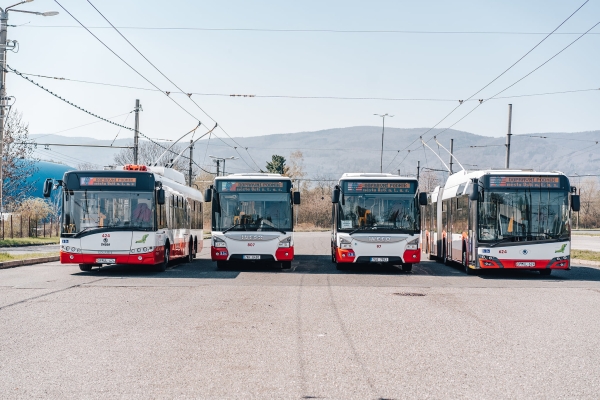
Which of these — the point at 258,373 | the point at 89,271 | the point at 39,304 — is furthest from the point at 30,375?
the point at 89,271

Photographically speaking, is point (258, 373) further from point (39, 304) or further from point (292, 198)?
point (292, 198)

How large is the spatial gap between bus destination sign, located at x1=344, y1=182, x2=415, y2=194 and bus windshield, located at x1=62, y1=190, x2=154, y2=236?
20.0 ft

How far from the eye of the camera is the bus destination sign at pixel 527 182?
21.5 m

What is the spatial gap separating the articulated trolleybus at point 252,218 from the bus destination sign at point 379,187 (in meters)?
1.66

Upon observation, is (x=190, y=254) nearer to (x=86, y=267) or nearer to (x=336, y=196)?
(x=86, y=267)

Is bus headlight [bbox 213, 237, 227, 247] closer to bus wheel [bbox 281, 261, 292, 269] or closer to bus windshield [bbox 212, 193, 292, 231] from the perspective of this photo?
bus windshield [bbox 212, 193, 292, 231]

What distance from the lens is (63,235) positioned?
802 inches

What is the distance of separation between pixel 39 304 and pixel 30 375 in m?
6.05

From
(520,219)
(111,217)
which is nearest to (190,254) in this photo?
(111,217)

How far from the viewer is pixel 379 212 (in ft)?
74.4

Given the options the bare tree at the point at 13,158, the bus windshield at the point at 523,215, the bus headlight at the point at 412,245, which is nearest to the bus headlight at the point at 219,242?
the bus headlight at the point at 412,245

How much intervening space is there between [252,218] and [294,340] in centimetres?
1329

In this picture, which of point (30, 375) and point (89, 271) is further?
point (89, 271)

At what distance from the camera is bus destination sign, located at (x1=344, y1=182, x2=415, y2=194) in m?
22.9
